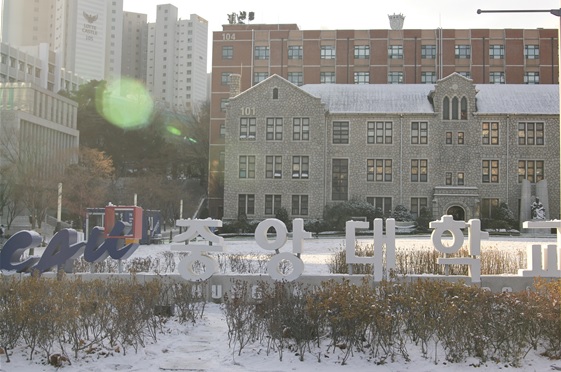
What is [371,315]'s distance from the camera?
9992mm

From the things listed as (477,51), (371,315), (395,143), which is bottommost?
(371,315)

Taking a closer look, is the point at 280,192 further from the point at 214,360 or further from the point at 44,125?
the point at 214,360

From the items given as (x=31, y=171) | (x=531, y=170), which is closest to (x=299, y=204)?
(x=531, y=170)

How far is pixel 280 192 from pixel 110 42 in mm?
96674

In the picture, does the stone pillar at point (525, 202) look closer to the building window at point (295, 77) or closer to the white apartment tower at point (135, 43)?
the building window at point (295, 77)

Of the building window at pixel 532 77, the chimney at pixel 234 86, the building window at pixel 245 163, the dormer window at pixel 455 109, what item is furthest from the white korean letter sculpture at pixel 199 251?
the building window at pixel 532 77

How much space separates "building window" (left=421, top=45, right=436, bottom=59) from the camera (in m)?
58.8

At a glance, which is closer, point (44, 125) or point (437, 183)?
point (437, 183)

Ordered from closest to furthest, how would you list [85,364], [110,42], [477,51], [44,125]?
[85,364], [44,125], [477,51], [110,42]

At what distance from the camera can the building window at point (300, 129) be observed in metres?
45.6

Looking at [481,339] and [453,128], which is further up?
[453,128]

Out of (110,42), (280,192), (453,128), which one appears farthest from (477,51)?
(110,42)

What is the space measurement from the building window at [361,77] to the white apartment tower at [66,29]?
73.5 m

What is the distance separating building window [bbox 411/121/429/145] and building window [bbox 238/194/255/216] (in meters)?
12.0
